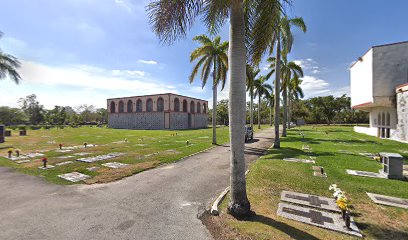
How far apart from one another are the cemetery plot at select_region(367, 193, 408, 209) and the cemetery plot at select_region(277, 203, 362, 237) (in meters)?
2.00

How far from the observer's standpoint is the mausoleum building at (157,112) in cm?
5069

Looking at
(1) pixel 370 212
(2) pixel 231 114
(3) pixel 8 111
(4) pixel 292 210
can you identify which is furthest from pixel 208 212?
(3) pixel 8 111

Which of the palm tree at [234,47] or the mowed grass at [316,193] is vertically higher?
the palm tree at [234,47]

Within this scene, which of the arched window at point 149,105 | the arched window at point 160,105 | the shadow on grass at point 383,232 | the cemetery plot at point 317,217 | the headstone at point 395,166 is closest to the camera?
the shadow on grass at point 383,232

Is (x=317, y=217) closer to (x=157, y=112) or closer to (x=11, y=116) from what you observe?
(x=157, y=112)

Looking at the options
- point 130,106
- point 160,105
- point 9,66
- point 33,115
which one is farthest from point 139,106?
point 33,115

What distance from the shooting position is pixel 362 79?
23312 millimetres

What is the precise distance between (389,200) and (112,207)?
870cm

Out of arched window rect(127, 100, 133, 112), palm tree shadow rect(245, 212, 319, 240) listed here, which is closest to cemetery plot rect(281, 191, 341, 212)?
palm tree shadow rect(245, 212, 319, 240)

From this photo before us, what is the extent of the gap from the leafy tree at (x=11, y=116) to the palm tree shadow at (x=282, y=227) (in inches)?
3559

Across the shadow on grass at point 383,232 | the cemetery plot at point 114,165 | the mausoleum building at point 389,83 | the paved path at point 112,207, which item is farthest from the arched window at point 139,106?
the shadow on grass at point 383,232

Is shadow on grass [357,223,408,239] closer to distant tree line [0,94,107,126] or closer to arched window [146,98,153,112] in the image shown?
arched window [146,98,153,112]

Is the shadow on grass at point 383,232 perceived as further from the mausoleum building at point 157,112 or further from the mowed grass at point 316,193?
the mausoleum building at point 157,112

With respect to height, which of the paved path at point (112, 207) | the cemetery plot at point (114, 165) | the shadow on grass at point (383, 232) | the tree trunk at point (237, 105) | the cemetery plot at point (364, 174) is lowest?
the paved path at point (112, 207)
